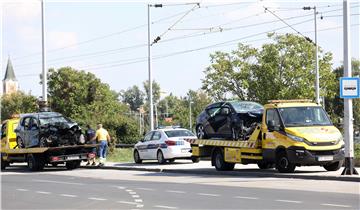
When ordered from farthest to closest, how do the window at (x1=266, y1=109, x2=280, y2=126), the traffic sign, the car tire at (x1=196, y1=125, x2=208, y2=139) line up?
the car tire at (x1=196, y1=125, x2=208, y2=139) → the window at (x1=266, y1=109, x2=280, y2=126) → the traffic sign

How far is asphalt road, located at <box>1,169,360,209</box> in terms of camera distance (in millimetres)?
15002

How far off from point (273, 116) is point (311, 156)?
2.14 m

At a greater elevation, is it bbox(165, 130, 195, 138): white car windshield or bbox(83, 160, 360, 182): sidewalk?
bbox(165, 130, 195, 138): white car windshield

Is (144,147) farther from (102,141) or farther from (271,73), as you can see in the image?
(271,73)

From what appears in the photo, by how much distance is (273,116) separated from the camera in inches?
914

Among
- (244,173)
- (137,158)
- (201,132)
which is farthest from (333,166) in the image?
(137,158)

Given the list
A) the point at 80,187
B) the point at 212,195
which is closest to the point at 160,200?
the point at 212,195

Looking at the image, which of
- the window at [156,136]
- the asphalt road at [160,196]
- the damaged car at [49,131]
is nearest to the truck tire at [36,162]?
the damaged car at [49,131]

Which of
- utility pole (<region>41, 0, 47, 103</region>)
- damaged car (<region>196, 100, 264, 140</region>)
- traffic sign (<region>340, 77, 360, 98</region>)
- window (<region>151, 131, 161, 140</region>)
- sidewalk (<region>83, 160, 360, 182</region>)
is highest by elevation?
utility pole (<region>41, 0, 47, 103</region>)

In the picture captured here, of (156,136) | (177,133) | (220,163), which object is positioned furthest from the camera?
(156,136)

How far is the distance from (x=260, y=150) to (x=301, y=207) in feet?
31.4

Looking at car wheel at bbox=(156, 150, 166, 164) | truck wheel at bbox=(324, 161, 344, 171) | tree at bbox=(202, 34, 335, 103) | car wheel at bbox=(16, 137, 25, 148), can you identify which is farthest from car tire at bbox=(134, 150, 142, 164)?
tree at bbox=(202, 34, 335, 103)

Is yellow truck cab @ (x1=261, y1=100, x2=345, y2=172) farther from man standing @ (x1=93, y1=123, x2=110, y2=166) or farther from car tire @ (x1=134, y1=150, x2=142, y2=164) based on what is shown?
car tire @ (x1=134, y1=150, x2=142, y2=164)

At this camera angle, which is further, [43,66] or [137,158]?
[43,66]
